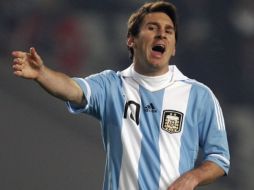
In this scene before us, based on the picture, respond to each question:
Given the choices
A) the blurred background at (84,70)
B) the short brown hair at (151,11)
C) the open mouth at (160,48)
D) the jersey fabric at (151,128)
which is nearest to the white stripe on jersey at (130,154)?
the jersey fabric at (151,128)

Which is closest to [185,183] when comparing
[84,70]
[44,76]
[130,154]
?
[130,154]

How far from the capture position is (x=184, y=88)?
5.94 feet

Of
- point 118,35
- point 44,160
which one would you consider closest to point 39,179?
point 44,160

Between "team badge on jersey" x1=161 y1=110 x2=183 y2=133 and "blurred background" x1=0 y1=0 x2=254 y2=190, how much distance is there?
1.31 meters

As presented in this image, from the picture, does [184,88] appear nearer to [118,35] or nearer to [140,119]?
[140,119]

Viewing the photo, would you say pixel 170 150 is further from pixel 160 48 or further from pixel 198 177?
pixel 160 48

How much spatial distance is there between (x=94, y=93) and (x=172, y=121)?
0.21 meters

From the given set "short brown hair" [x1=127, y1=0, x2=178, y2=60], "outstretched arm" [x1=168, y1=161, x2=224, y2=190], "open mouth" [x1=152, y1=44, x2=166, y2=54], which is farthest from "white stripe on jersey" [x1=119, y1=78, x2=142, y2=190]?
"short brown hair" [x1=127, y1=0, x2=178, y2=60]

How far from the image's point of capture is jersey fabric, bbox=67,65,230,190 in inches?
66.9

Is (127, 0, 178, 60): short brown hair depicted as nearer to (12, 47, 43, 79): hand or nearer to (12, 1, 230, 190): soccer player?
(12, 1, 230, 190): soccer player

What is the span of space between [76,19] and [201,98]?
5.44ft

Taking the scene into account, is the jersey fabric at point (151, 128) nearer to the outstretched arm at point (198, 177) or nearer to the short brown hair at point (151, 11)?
the outstretched arm at point (198, 177)

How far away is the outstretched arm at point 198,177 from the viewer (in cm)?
166

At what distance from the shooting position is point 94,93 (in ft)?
5.69
